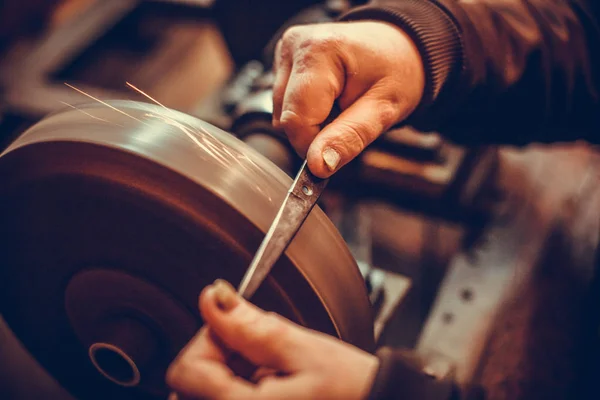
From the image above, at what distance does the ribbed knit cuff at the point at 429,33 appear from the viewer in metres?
0.85

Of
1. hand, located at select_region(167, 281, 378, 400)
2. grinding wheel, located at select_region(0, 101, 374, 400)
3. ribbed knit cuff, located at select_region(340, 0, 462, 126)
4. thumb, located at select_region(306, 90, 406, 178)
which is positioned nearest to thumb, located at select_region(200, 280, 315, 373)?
hand, located at select_region(167, 281, 378, 400)

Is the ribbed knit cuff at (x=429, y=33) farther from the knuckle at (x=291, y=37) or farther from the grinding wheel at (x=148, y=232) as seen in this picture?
the grinding wheel at (x=148, y=232)

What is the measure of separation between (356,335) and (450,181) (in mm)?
621

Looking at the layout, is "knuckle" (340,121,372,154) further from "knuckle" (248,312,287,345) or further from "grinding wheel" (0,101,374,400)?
"knuckle" (248,312,287,345)

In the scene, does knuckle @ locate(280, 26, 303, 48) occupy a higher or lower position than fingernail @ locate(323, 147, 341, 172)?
higher

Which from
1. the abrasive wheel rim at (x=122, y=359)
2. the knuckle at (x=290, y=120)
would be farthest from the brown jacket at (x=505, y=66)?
the abrasive wheel rim at (x=122, y=359)

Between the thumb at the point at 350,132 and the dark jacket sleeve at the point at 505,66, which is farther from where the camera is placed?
the dark jacket sleeve at the point at 505,66

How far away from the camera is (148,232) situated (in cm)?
68

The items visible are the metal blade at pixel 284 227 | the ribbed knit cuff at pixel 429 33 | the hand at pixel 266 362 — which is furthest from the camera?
the ribbed knit cuff at pixel 429 33

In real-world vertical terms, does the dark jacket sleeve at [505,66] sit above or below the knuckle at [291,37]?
below

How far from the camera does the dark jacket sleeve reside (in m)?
0.87

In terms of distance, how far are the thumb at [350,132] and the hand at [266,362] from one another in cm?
24

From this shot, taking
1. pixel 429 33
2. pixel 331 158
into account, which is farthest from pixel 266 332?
pixel 429 33

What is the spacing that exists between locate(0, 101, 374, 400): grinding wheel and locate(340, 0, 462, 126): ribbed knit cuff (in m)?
0.34
